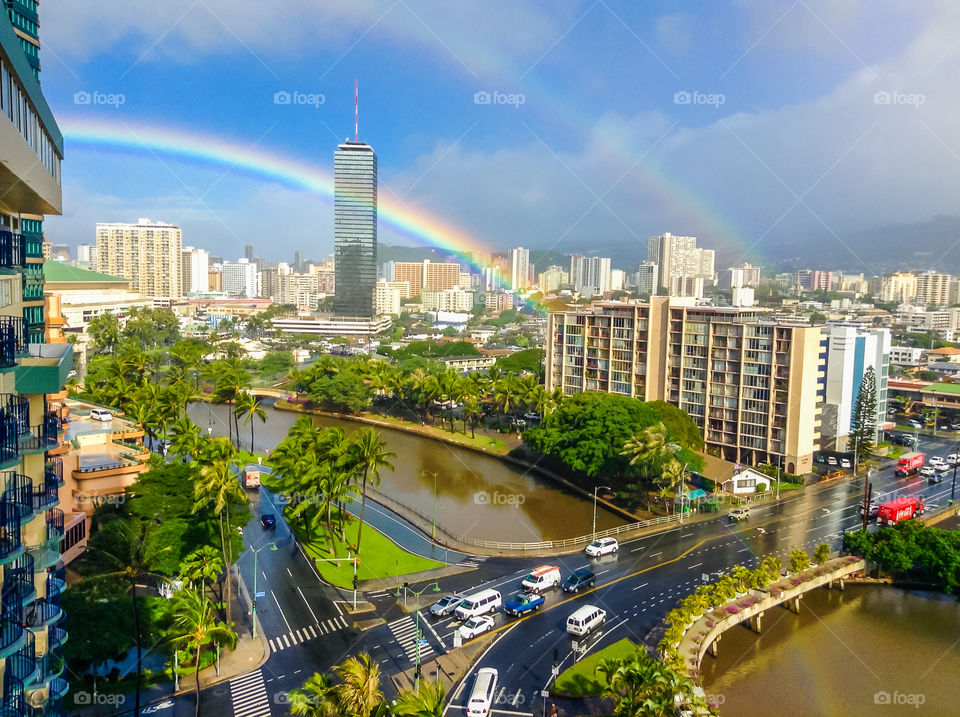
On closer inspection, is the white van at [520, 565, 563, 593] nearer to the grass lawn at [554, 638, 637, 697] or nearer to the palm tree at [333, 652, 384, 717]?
the grass lawn at [554, 638, 637, 697]

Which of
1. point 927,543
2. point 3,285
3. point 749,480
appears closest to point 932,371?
point 749,480

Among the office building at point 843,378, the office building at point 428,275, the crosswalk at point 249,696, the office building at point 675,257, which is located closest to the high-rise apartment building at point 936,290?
the office building at point 675,257

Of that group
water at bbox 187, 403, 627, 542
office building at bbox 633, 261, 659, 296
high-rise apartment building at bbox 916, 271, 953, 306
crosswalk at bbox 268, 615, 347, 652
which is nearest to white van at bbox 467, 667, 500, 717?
crosswalk at bbox 268, 615, 347, 652

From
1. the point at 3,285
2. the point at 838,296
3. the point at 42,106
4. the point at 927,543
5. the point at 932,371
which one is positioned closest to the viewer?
the point at 3,285

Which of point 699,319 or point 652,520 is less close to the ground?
point 699,319

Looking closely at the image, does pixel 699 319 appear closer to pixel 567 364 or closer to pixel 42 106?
pixel 567 364

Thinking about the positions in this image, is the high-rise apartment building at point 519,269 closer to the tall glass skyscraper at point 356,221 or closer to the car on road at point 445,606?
the tall glass skyscraper at point 356,221

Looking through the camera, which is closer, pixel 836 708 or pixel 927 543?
pixel 836 708
